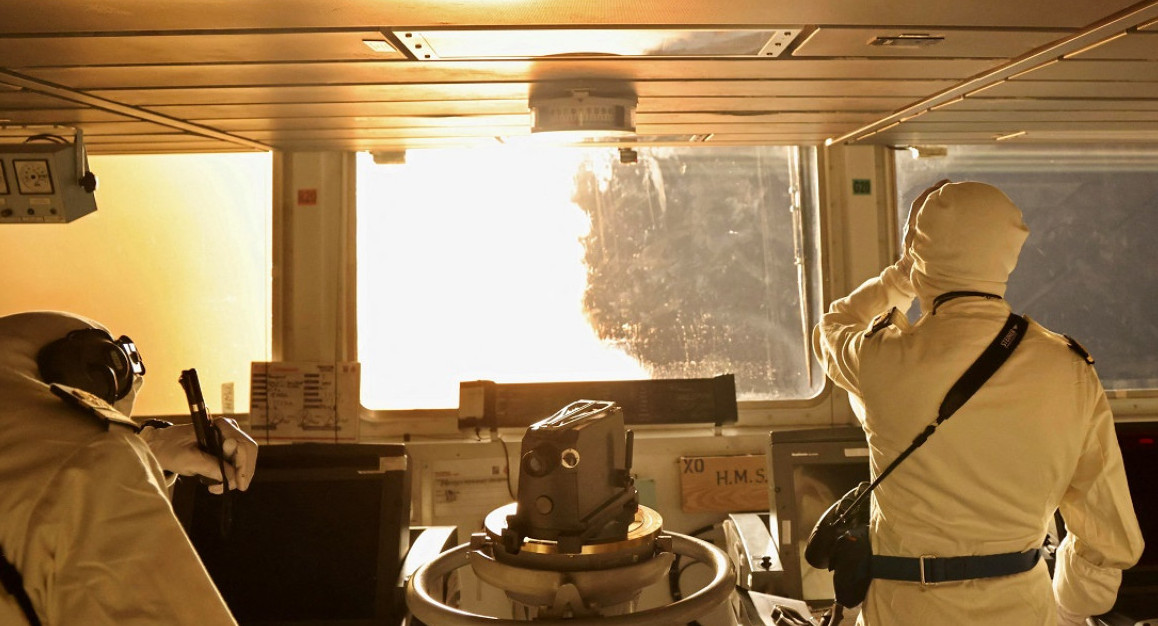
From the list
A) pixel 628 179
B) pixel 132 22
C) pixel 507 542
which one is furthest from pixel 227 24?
pixel 628 179

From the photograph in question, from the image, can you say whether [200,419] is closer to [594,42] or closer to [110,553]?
[110,553]

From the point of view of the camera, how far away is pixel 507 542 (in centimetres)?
140

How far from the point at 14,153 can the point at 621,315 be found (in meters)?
2.11

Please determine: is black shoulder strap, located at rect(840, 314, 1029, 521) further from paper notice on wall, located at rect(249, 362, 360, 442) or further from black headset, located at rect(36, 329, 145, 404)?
paper notice on wall, located at rect(249, 362, 360, 442)

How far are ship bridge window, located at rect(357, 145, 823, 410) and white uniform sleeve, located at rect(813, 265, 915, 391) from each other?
1.31 m

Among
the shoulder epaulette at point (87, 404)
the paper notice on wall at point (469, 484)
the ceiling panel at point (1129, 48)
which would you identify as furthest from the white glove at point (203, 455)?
the ceiling panel at point (1129, 48)

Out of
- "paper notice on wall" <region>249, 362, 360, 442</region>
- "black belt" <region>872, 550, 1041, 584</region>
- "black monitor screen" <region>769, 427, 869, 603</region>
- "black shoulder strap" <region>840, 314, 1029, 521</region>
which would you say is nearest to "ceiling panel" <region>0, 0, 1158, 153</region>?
"black shoulder strap" <region>840, 314, 1029, 521</region>

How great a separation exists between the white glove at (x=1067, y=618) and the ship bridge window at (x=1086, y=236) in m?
1.80

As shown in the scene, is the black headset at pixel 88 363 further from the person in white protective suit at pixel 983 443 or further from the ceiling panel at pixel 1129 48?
the ceiling panel at pixel 1129 48

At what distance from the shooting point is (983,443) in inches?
69.4

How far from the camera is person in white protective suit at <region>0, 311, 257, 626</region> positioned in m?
1.07

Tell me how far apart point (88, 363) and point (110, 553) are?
0.33 metres

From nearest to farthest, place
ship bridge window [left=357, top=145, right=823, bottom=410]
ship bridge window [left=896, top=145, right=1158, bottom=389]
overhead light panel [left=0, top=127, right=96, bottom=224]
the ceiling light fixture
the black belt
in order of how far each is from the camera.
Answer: the black belt < overhead light panel [left=0, top=127, right=96, bottom=224] < the ceiling light fixture < ship bridge window [left=357, top=145, right=823, bottom=410] < ship bridge window [left=896, top=145, right=1158, bottom=389]

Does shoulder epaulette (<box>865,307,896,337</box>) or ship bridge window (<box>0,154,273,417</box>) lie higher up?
ship bridge window (<box>0,154,273,417</box>)
